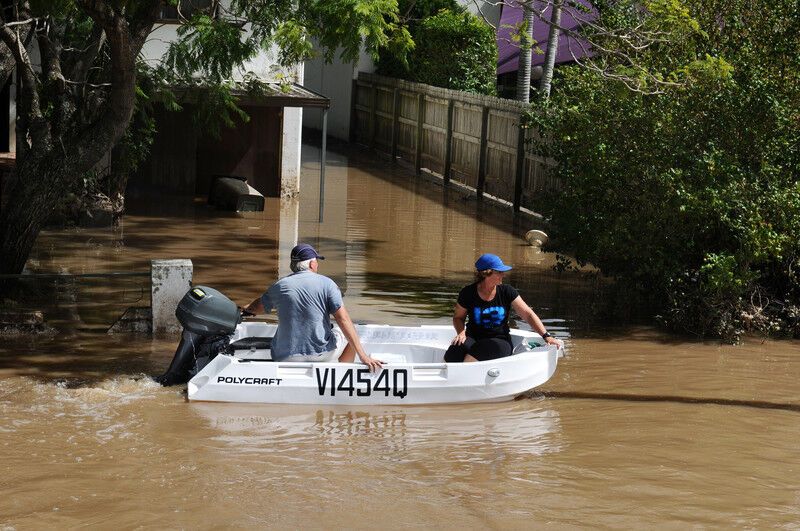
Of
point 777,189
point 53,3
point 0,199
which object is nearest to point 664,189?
point 777,189

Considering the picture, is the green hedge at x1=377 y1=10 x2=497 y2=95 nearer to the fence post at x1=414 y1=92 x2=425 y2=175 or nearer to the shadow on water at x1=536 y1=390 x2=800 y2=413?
the fence post at x1=414 y1=92 x2=425 y2=175

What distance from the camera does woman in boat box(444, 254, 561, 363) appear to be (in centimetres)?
1044

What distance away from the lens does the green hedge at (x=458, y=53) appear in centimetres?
2861

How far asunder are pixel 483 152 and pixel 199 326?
581 inches

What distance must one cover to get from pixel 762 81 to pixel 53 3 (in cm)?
749

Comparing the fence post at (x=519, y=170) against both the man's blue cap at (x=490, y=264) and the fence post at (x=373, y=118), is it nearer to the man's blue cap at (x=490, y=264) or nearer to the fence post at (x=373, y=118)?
the fence post at (x=373, y=118)

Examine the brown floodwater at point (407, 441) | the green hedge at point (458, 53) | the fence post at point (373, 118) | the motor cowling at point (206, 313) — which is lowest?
the brown floodwater at point (407, 441)

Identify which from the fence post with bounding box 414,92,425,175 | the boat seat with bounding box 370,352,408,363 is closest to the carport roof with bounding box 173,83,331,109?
the fence post with bounding box 414,92,425,175

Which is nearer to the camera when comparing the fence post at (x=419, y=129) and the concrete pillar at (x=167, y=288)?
the concrete pillar at (x=167, y=288)

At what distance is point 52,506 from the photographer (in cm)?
769

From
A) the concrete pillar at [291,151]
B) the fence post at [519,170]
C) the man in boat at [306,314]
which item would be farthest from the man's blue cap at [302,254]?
the concrete pillar at [291,151]

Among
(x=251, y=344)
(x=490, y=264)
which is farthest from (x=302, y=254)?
(x=490, y=264)

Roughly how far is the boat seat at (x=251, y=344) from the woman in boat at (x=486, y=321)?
1.61 meters

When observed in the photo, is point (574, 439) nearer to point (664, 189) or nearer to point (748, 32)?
point (664, 189)
